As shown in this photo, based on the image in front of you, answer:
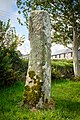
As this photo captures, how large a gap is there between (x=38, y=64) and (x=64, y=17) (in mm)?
12930

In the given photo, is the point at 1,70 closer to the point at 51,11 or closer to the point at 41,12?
the point at 41,12

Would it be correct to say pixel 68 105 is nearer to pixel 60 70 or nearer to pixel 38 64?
pixel 38 64

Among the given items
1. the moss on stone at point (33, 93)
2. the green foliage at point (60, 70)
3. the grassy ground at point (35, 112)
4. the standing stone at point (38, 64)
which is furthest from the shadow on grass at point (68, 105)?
the green foliage at point (60, 70)

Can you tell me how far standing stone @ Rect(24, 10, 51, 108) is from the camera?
941 cm

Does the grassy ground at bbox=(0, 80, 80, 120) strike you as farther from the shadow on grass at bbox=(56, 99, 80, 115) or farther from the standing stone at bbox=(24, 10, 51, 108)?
the standing stone at bbox=(24, 10, 51, 108)

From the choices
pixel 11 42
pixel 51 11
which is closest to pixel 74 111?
pixel 11 42

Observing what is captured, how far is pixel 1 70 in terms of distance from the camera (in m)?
11.8

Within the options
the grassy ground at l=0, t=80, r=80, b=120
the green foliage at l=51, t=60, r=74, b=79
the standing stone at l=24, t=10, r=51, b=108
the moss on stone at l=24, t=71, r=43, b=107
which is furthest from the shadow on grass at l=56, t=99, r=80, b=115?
the green foliage at l=51, t=60, r=74, b=79

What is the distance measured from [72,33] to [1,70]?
39.8 ft

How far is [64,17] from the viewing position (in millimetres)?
21906

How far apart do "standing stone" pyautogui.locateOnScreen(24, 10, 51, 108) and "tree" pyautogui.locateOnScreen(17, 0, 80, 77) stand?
1138 centimetres

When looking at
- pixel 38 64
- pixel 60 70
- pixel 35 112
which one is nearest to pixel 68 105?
pixel 35 112

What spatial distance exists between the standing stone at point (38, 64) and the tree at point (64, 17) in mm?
11382

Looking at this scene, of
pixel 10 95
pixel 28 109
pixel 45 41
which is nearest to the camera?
pixel 28 109
